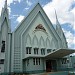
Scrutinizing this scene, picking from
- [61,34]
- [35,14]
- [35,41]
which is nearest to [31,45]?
[35,41]

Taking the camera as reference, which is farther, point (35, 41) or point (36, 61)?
point (35, 41)

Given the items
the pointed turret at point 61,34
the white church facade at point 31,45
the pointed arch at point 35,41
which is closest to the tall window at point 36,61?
Answer: the white church facade at point 31,45

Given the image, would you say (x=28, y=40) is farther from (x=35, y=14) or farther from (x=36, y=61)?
(x=35, y=14)

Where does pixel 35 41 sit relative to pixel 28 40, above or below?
below

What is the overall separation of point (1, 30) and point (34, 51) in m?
7.21

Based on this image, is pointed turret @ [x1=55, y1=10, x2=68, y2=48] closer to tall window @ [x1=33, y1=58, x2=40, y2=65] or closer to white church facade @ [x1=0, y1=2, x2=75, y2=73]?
white church facade @ [x1=0, y1=2, x2=75, y2=73]

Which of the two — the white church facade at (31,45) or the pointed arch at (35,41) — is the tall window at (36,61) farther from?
the pointed arch at (35,41)

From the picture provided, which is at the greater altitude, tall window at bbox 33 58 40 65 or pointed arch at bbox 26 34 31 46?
pointed arch at bbox 26 34 31 46

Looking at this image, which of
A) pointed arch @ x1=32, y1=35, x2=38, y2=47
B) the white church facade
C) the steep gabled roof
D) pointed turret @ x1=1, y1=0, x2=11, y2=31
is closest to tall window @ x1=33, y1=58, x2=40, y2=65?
the white church facade

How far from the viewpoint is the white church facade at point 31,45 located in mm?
28416

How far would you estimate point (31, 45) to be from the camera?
102ft

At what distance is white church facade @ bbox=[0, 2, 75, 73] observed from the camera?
28416 millimetres

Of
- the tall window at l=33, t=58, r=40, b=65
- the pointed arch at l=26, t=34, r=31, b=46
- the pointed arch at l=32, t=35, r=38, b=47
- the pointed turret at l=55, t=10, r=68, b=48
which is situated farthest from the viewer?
the pointed turret at l=55, t=10, r=68, b=48

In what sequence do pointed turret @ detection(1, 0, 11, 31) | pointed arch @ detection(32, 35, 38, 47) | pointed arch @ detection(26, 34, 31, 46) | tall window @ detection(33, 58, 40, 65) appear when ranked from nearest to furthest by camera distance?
tall window @ detection(33, 58, 40, 65), pointed turret @ detection(1, 0, 11, 31), pointed arch @ detection(26, 34, 31, 46), pointed arch @ detection(32, 35, 38, 47)
